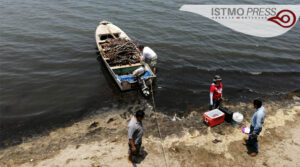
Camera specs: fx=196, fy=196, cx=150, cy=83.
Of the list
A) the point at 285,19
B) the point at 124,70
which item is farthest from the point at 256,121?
the point at 285,19

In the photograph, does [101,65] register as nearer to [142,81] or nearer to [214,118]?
[142,81]

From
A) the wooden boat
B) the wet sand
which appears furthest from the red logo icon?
the wooden boat

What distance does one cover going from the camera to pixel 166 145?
8.10 metres

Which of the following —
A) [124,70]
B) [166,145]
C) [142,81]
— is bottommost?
[166,145]

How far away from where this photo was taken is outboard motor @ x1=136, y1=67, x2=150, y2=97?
37.6ft

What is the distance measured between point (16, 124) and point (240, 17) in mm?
28132

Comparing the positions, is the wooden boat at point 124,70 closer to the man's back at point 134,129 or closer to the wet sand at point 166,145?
the wet sand at point 166,145

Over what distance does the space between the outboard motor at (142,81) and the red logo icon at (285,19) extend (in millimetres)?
23744

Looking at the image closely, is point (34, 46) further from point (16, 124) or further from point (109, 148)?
point (109, 148)

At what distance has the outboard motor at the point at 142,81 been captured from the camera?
11.5 m

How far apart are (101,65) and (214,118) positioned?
1025 cm

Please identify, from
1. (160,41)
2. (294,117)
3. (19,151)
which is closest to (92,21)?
(160,41)

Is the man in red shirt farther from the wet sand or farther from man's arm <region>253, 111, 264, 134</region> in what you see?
man's arm <region>253, 111, 264, 134</region>

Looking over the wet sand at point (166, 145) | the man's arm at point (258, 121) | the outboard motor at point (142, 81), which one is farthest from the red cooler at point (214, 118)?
the outboard motor at point (142, 81)
